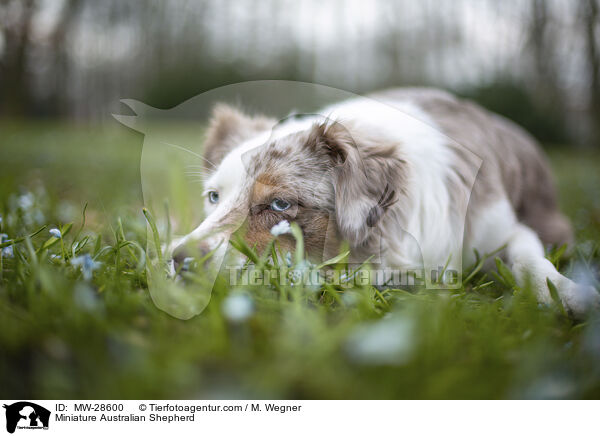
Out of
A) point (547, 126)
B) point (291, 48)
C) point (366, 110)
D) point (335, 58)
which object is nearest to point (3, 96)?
point (291, 48)

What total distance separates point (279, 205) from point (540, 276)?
1296 millimetres

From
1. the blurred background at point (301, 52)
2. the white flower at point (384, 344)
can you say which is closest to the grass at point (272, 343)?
the white flower at point (384, 344)

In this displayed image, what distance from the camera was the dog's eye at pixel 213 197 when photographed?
7.07 ft

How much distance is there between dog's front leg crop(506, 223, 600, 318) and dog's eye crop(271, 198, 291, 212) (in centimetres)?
103

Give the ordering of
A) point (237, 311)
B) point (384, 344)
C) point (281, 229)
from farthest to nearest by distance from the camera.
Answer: point (281, 229)
point (237, 311)
point (384, 344)

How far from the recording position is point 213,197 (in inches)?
86.3

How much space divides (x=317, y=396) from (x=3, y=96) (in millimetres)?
9839

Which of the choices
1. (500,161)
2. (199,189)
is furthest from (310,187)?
(500,161)

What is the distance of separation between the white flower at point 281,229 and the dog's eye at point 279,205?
0.39ft
